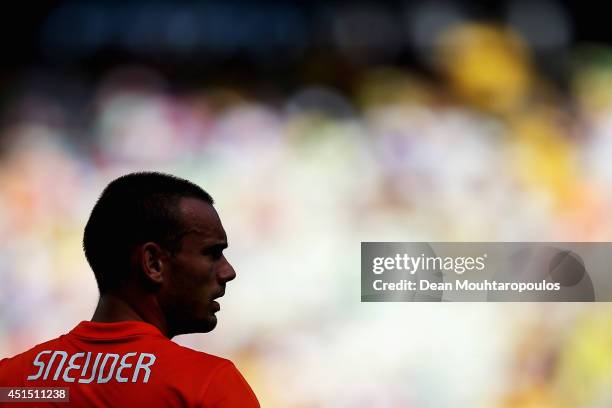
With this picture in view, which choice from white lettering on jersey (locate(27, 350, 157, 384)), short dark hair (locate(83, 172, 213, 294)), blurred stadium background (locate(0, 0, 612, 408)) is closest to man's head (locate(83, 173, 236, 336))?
short dark hair (locate(83, 172, 213, 294))

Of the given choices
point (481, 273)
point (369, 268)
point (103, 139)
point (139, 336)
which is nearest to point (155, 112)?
point (103, 139)

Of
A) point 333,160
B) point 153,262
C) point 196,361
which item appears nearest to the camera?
point 196,361

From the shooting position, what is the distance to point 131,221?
1.37 metres

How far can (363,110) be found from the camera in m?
3.01

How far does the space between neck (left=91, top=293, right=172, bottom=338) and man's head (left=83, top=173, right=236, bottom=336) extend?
0.04 feet

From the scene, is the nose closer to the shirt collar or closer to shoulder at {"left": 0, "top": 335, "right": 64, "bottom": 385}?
the shirt collar

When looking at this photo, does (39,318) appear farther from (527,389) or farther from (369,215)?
(527,389)

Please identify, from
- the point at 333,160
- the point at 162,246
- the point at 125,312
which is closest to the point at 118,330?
the point at 125,312

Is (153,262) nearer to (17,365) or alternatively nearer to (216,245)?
(216,245)

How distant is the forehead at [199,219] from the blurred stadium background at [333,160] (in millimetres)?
1610

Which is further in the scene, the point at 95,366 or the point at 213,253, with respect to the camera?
the point at 213,253

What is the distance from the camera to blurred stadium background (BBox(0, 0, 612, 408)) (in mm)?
2939

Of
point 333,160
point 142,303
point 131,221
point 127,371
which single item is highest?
point 333,160

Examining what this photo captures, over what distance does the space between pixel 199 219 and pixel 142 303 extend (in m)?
0.14
